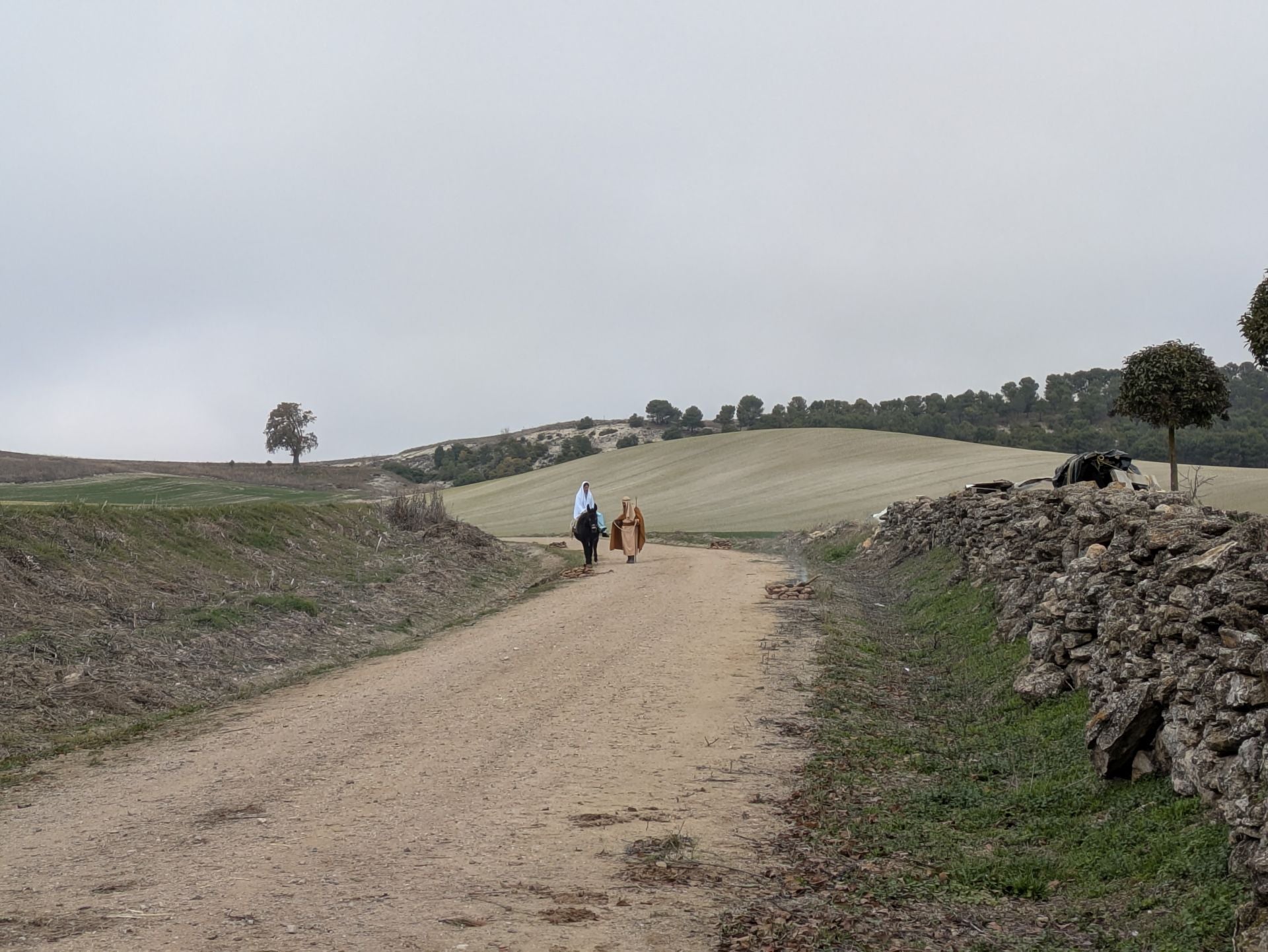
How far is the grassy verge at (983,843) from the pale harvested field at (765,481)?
79.2ft

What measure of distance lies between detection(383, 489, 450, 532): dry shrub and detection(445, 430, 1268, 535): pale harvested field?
708 inches

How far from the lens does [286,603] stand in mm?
16422

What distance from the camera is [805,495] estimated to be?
5831 centimetres

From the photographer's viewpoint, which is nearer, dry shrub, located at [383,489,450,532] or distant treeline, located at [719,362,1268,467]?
dry shrub, located at [383,489,450,532]

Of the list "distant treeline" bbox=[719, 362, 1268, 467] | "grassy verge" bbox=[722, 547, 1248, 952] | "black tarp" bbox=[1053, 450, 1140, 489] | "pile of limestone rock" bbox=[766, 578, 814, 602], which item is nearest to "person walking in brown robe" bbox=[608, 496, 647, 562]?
"pile of limestone rock" bbox=[766, 578, 814, 602]

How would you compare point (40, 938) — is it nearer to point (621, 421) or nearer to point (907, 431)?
point (907, 431)

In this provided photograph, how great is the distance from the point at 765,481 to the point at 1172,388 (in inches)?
1626

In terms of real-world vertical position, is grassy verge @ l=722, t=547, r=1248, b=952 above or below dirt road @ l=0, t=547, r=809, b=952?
below

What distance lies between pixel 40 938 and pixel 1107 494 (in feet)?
42.6

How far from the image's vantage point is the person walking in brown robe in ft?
99.0

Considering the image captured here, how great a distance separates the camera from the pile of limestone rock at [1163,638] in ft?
20.3

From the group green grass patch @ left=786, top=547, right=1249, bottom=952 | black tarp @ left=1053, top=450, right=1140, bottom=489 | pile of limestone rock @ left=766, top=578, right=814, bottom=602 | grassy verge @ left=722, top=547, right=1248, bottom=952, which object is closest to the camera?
grassy verge @ left=722, top=547, right=1248, bottom=952

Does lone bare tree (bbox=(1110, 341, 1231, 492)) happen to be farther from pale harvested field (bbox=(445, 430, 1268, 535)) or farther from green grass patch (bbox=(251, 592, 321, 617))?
green grass patch (bbox=(251, 592, 321, 617))

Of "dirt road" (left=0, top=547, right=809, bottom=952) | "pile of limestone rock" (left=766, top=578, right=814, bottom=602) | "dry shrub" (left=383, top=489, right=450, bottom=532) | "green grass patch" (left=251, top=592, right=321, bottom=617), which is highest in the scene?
"dry shrub" (left=383, top=489, right=450, bottom=532)
